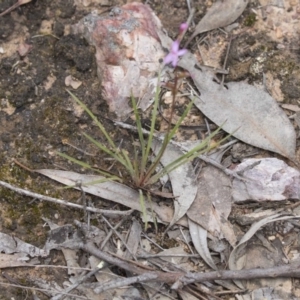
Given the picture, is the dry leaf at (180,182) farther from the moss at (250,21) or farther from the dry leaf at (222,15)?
the moss at (250,21)

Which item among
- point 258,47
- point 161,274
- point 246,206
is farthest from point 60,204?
point 258,47

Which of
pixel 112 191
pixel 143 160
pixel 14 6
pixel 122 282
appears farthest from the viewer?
pixel 14 6

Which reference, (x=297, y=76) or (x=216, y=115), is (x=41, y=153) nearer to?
(x=216, y=115)

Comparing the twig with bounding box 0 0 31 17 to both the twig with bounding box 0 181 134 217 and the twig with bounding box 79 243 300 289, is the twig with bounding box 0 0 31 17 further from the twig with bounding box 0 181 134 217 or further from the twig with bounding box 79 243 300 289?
the twig with bounding box 79 243 300 289

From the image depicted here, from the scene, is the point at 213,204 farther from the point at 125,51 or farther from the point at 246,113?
the point at 125,51

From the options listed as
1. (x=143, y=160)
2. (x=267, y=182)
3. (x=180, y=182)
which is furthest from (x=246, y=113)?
(x=143, y=160)

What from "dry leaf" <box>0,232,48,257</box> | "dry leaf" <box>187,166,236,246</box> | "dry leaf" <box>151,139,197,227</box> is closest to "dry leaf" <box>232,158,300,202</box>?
"dry leaf" <box>187,166,236,246</box>
